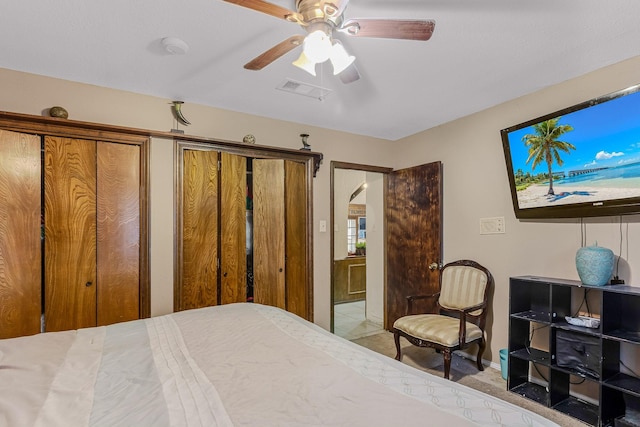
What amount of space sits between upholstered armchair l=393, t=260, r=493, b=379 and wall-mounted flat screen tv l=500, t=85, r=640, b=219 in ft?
2.54

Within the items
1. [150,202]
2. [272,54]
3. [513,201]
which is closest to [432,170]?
[513,201]

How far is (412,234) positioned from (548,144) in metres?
1.73

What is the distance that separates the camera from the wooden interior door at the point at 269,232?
3.24m

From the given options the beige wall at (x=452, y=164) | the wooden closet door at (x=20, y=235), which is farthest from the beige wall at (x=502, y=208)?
the wooden closet door at (x=20, y=235)

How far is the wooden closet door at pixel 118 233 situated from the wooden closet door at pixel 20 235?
14.8 inches

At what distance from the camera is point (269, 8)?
4.57 ft

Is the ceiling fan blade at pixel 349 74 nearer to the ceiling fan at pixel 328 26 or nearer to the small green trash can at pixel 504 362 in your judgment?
the ceiling fan at pixel 328 26

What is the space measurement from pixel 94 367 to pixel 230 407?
68 cm

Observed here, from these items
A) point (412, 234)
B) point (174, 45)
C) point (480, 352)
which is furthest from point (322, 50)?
point (480, 352)

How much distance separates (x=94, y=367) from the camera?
130cm

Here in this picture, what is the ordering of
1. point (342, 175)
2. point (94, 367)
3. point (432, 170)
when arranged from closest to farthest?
point (94, 367)
point (432, 170)
point (342, 175)

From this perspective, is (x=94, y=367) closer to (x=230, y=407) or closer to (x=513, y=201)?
(x=230, y=407)

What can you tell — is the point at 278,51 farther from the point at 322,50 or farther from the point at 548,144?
the point at 548,144

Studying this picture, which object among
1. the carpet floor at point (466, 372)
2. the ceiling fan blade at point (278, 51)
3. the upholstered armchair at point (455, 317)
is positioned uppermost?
the ceiling fan blade at point (278, 51)
